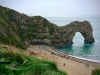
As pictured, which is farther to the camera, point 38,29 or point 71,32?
point 71,32

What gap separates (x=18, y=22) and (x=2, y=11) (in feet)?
41.8

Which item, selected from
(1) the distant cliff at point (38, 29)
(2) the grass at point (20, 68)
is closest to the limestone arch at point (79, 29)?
(1) the distant cliff at point (38, 29)

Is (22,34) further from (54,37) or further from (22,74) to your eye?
(22,74)

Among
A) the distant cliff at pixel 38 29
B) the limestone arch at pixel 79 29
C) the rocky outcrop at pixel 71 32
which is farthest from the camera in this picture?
the limestone arch at pixel 79 29

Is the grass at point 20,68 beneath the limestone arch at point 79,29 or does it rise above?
above

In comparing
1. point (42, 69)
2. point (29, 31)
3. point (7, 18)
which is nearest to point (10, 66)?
point (42, 69)

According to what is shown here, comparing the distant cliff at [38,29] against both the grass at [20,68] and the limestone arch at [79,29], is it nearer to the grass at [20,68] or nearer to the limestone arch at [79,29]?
the limestone arch at [79,29]

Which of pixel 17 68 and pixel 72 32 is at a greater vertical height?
pixel 17 68

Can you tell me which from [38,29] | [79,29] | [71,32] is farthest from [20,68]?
[79,29]

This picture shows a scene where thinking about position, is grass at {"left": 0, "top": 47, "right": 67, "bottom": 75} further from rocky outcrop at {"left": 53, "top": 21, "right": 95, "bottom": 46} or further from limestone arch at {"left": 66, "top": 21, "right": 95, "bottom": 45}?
limestone arch at {"left": 66, "top": 21, "right": 95, "bottom": 45}

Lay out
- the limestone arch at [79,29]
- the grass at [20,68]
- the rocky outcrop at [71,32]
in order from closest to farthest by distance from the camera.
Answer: the grass at [20,68], the rocky outcrop at [71,32], the limestone arch at [79,29]

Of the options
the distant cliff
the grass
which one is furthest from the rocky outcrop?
the grass

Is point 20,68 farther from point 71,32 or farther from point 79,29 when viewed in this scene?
point 79,29

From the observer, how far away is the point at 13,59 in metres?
13.9
